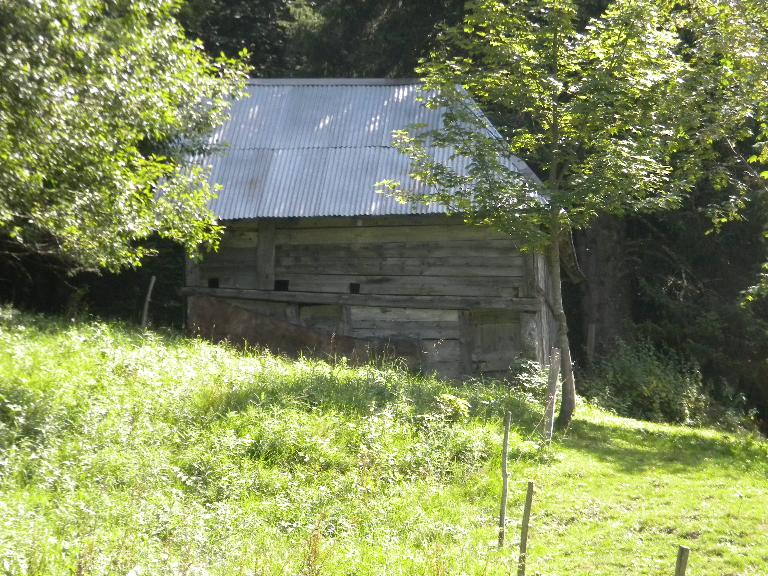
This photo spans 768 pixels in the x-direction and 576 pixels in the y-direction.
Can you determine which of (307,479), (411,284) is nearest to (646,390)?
(411,284)

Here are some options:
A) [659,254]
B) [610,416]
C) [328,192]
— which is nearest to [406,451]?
[610,416]

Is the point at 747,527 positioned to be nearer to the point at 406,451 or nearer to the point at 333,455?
the point at 406,451

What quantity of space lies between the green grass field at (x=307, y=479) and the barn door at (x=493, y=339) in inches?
154

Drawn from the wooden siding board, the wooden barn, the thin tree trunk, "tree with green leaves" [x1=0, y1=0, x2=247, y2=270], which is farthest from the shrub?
"tree with green leaves" [x1=0, y1=0, x2=247, y2=270]

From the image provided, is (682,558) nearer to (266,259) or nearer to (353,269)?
(353,269)

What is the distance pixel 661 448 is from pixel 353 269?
693cm

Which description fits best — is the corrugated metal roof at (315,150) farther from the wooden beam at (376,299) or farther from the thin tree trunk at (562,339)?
the thin tree trunk at (562,339)

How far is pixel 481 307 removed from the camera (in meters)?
16.4

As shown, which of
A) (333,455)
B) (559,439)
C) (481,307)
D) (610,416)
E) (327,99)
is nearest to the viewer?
(333,455)

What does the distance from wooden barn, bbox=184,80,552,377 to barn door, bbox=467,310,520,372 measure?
19 mm

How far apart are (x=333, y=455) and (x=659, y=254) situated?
1632 cm

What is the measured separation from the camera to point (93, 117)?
934cm

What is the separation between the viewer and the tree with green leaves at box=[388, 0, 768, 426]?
11781 millimetres

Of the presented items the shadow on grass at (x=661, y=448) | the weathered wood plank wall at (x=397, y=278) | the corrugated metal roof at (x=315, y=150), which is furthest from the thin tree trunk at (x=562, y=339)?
the corrugated metal roof at (x=315, y=150)
